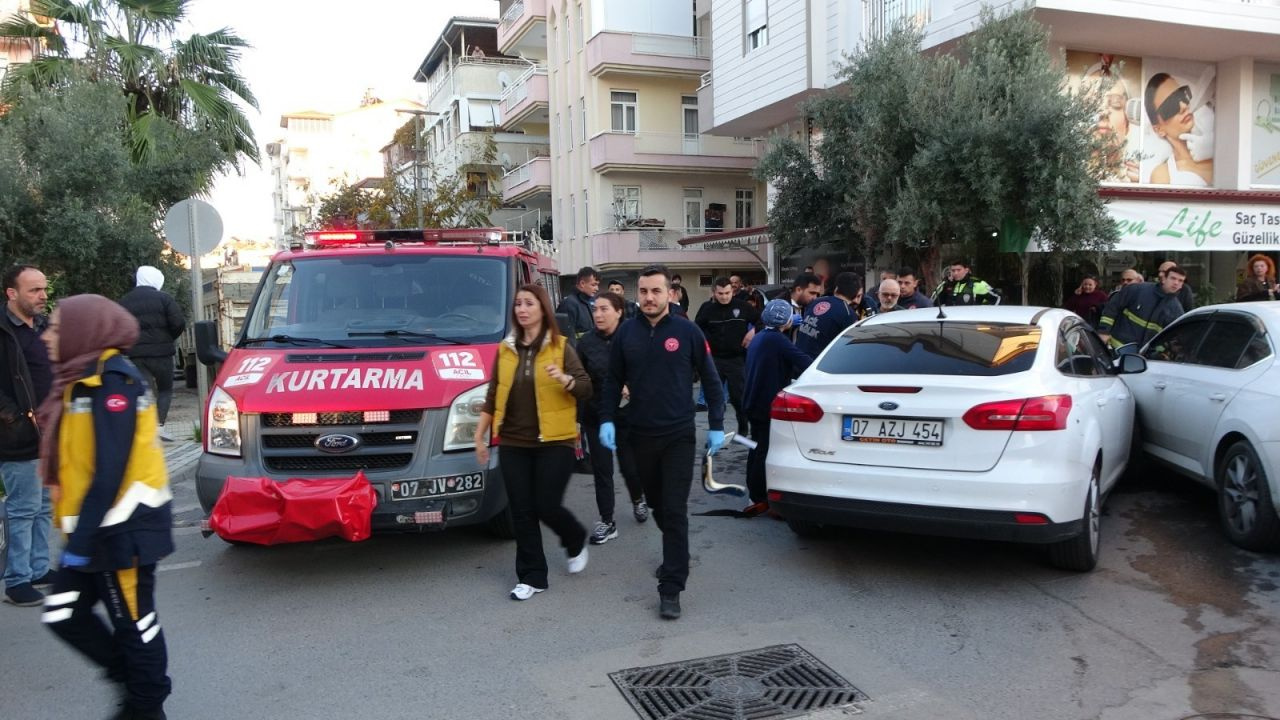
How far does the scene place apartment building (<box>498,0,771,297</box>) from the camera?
94.5 ft

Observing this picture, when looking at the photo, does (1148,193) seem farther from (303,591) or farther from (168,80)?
(168,80)

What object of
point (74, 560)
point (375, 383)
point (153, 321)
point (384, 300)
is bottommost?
point (74, 560)

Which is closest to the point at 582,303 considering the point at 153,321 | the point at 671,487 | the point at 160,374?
the point at 671,487

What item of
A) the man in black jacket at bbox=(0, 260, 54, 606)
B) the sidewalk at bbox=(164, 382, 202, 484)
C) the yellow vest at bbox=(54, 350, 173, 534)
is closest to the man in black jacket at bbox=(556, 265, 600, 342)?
the sidewalk at bbox=(164, 382, 202, 484)

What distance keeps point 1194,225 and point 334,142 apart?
71.4 metres

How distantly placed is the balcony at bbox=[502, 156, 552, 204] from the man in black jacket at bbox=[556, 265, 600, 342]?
26.0 metres

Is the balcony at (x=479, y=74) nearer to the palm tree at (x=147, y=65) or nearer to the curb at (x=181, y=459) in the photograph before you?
the palm tree at (x=147, y=65)

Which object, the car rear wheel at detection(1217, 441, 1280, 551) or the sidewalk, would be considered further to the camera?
the sidewalk

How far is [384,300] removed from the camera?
648cm

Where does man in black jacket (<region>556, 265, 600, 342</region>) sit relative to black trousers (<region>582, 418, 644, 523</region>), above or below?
above

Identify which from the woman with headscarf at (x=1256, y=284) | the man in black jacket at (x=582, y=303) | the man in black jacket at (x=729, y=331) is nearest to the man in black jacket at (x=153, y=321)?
the man in black jacket at (x=582, y=303)

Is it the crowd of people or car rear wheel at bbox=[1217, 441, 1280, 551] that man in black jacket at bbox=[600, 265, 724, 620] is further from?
car rear wheel at bbox=[1217, 441, 1280, 551]

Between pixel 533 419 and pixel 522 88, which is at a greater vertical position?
pixel 522 88

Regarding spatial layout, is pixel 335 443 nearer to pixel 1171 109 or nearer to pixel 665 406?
pixel 665 406
